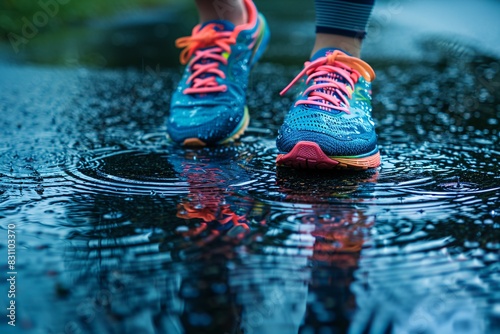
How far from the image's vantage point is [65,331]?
35.9 inches

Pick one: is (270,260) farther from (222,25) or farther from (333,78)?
(222,25)

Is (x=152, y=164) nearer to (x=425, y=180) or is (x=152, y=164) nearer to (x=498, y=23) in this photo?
(x=425, y=180)

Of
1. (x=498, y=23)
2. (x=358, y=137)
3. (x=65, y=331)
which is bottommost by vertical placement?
(x=65, y=331)

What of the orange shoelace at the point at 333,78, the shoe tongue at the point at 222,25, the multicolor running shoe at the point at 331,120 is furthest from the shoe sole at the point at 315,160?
the shoe tongue at the point at 222,25

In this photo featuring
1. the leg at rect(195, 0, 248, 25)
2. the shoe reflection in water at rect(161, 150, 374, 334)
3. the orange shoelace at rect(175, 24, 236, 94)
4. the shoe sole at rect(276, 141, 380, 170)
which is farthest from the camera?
the leg at rect(195, 0, 248, 25)

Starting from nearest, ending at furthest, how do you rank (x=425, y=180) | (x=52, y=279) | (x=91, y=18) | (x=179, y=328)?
(x=179, y=328), (x=52, y=279), (x=425, y=180), (x=91, y=18)

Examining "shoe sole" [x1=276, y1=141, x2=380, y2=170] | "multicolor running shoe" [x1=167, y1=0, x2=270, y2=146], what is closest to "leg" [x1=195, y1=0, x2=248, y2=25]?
"multicolor running shoe" [x1=167, y1=0, x2=270, y2=146]

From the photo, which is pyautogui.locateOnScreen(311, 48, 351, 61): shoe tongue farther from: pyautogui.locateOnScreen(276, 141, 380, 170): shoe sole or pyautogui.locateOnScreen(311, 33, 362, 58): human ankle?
pyautogui.locateOnScreen(276, 141, 380, 170): shoe sole

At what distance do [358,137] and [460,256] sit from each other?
0.62 metres

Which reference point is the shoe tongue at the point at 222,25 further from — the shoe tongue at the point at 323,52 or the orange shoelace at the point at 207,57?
the shoe tongue at the point at 323,52

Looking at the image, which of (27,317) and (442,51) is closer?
(27,317)

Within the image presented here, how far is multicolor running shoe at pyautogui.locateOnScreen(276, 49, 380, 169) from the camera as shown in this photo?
1.62 meters

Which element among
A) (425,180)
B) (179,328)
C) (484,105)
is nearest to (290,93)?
(484,105)

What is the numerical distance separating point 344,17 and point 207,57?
1.55ft
